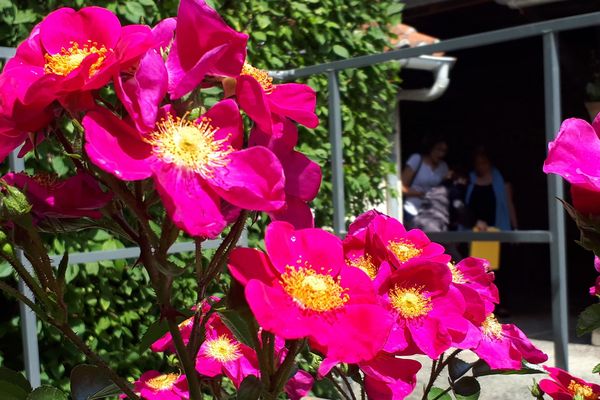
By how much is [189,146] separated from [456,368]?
53cm

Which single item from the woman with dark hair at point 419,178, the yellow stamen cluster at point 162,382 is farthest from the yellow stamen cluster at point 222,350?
the woman with dark hair at point 419,178

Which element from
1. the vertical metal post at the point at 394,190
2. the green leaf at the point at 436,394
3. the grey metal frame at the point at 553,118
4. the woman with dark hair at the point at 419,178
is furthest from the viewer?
the woman with dark hair at the point at 419,178

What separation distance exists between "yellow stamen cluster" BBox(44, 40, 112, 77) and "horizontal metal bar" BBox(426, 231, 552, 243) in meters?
2.31

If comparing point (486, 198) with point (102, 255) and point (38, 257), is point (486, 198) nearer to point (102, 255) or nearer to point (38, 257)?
point (102, 255)

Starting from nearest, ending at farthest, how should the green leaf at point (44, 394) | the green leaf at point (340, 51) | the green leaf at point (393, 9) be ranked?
the green leaf at point (44, 394) < the green leaf at point (340, 51) < the green leaf at point (393, 9)

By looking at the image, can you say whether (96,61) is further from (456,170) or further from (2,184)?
(456,170)

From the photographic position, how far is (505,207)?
269 inches

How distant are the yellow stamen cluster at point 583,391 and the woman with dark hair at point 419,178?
5243 mm

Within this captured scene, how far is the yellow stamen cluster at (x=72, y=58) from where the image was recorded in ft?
2.06

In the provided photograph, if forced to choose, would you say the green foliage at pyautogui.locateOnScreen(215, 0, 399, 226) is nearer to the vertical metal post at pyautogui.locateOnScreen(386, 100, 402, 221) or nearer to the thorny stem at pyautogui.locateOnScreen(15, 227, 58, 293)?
the vertical metal post at pyautogui.locateOnScreen(386, 100, 402, 221)

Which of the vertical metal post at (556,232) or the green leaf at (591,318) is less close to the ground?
the green leaf at (591,318)

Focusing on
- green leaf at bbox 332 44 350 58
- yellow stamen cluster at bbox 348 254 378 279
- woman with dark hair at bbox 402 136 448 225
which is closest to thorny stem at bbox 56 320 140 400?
yellow stamen cluster at bbox 348 254 378 279

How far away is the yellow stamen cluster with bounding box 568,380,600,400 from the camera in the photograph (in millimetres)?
917

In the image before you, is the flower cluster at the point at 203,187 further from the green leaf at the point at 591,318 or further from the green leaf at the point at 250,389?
the green leaf at the point at 591,318
